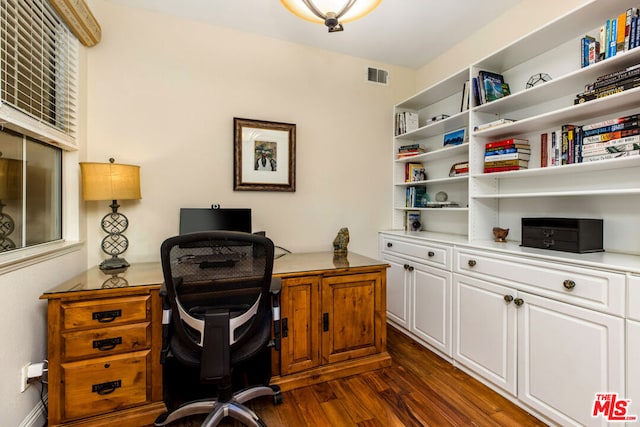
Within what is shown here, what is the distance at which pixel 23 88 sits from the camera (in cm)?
156

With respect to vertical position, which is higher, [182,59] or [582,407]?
[182,59]

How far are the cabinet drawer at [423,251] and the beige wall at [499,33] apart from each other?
169cm

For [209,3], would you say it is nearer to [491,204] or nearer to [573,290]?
[491,204]

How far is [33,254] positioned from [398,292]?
257cm

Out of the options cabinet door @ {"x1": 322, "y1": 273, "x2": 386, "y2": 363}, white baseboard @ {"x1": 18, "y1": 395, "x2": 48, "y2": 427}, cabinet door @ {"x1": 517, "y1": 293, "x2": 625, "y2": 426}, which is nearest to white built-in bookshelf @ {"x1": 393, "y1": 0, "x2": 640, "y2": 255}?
cabinet door @ {"x1": 517, "y1": 293, "x2": 625, "y2": 426}

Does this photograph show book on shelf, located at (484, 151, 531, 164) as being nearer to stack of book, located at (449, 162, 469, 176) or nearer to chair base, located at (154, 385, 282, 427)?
stack of book, located at (449, 162, 469, 176)

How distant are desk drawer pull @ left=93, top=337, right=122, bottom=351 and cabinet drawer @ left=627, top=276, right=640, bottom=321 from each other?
8.04 feet

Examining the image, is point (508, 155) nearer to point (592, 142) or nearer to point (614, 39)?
point (592, 142)

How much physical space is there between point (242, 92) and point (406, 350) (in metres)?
2.57

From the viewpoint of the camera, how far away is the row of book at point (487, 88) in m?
2.18

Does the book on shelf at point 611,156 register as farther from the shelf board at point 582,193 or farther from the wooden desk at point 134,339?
the wooden desk at point 134,339

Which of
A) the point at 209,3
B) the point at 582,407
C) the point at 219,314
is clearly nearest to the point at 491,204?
the point at 582,407

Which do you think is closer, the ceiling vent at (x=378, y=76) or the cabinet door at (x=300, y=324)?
the cabinet door at (x=300, y=324)

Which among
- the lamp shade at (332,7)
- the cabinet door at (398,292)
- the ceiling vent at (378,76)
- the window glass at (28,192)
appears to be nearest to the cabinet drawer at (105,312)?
the window glass at (28,192)
